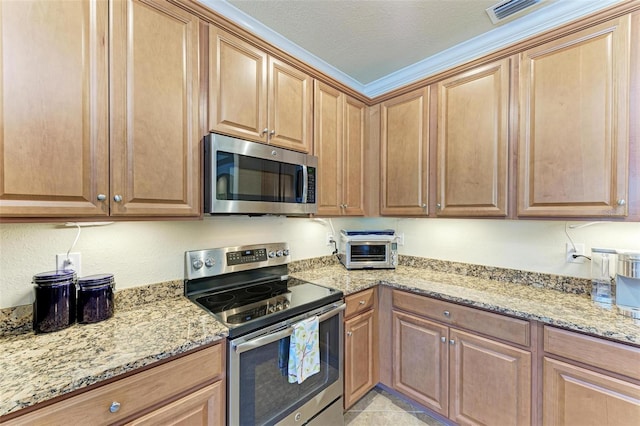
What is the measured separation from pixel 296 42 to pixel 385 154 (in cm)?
109

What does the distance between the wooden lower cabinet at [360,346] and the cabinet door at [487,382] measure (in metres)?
0.53

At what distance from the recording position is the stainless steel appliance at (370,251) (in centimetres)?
231

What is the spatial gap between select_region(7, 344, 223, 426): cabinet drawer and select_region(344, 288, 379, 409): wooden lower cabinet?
938 mm

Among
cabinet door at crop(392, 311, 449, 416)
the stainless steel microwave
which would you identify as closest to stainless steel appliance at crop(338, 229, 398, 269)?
cabinet door at crop(392, 311, 449, 416)

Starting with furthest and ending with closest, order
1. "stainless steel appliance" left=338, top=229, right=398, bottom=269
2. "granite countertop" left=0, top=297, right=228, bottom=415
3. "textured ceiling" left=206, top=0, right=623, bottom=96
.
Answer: "stainless steel appliance" left=338, top=229, right=398, bottom=269 → "textured ceiling" left=206, top=0, right=623, bottom=96 → "granite countertop" left=0, top=297, right=228, bottom=415

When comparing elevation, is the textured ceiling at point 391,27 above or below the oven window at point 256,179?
above

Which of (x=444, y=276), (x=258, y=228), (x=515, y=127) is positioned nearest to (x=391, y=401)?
(x=444, y=276)

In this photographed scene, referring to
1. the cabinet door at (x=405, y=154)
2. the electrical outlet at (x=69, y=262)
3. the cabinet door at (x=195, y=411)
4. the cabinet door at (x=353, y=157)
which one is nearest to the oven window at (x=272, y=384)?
the cabinet door at (x=195, y=411)

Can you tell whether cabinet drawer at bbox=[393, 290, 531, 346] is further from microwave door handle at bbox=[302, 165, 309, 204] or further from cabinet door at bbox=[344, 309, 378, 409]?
microwave door handle at bbox=[302, 165, 309, 204]

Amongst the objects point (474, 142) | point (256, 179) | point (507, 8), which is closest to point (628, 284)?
point (474, 142)

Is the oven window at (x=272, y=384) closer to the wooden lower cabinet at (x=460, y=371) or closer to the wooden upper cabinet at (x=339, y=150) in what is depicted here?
the wooden lower cabinet at (x=460, y=371)

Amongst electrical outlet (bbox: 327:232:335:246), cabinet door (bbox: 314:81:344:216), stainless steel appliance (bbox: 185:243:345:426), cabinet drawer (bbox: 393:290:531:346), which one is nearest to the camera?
stainless steel appliance (bbox: 185:243:345:426)

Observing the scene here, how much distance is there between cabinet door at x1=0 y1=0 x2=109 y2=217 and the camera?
91 cm

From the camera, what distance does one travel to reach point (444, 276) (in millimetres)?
2166
